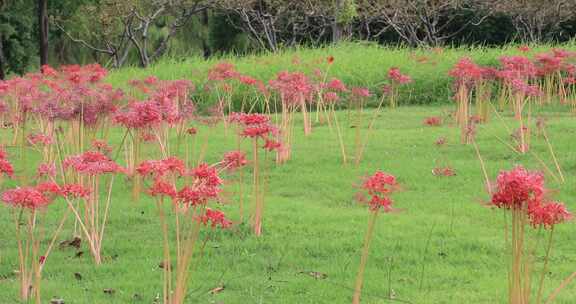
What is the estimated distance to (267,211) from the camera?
7.13 m

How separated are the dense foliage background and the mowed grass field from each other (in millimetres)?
14867

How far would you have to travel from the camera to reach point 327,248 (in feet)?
19.8

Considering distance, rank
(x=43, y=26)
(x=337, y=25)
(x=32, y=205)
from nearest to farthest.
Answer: (x=32, y=205)
(x=43, y=26)
(x=337, y=25)

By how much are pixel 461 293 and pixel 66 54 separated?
29.8 m

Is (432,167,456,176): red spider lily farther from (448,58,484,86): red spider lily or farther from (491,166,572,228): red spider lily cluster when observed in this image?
(491,166,572,228): red spider lily cluster

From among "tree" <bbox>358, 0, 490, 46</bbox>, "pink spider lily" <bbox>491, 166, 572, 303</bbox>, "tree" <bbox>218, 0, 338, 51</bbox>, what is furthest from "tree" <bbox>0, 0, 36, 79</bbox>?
"pink spider lily" <bbox>491, 166, 572, 303</bbox>

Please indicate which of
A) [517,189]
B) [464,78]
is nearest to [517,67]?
[464,78]

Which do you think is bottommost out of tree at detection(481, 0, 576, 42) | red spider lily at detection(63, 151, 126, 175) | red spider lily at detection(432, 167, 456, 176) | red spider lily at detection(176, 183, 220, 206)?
red spider lily at detection(432, 167, 456, 176)

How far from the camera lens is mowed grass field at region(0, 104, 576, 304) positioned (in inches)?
205

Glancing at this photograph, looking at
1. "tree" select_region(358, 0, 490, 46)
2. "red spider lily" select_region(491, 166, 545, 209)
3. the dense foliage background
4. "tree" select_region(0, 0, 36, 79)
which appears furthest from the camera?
"tree" select_region(358, 0, 490, 46)

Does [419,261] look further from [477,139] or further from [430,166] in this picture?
[477,139]

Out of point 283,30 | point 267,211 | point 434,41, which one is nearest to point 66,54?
point 283,30

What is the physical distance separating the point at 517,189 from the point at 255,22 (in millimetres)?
27584

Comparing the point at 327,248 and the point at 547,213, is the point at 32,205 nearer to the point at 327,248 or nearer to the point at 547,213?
the point at 547,213
